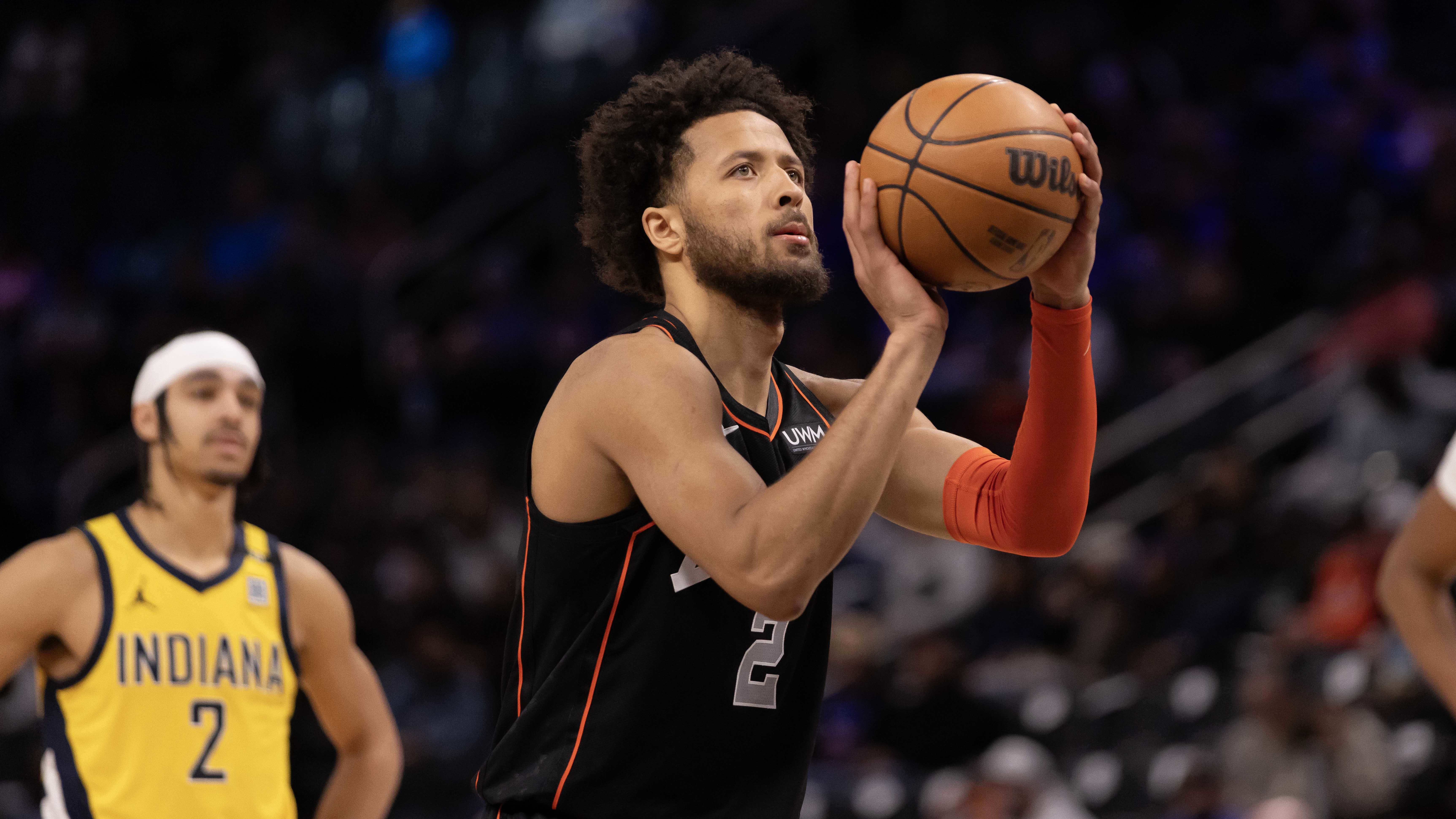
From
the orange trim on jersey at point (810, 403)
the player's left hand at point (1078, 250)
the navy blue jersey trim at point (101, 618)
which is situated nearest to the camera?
the player's left hand at point (1078, 250)

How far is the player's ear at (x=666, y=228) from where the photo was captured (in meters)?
3.38

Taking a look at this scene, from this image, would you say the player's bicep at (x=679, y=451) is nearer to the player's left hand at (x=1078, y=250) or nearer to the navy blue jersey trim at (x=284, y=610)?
the player's left hand at (x=1078, y=250)

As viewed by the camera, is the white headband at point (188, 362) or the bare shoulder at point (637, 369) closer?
the bare shoulder at point (637, 369)

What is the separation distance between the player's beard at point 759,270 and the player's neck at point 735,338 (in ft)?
0.08

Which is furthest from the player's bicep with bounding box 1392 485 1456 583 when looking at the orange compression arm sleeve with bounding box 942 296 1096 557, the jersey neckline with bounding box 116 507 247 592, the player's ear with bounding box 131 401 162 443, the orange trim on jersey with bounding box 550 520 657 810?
the player's ear with bounding box 131 401 162 443

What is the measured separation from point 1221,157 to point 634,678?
28.0 feet

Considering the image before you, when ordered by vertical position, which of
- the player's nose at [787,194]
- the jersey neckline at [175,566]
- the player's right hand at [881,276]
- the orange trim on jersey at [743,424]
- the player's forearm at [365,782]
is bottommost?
the player's forearm at [365,782]

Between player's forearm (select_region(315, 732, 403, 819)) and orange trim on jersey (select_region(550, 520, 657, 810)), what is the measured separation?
2.32m

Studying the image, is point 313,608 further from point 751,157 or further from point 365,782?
point 751,157

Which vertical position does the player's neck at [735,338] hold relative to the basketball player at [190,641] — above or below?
above

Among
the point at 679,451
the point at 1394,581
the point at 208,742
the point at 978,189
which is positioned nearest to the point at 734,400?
the point at 679,451

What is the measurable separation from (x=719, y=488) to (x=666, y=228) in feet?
2.86

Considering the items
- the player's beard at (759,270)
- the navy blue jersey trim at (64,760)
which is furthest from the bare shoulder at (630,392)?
the navy blue jersey trim at (64,760)

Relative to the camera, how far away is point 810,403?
3.51 metres
